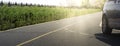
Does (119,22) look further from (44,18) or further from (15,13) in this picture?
(44,18)

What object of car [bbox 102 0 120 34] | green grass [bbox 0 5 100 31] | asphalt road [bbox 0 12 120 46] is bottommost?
green grass [bbox 0 5 100 31]

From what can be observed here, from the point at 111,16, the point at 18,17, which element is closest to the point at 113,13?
the point at 111,16

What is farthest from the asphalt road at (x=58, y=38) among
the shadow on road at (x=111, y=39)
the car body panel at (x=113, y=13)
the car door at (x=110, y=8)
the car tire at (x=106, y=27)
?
the car door at (x=110, y=8)

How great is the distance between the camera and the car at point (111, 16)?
17.1 metres

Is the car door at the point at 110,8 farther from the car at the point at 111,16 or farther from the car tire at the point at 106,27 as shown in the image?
the car tire at the point at 106,27

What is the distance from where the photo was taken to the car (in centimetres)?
1709

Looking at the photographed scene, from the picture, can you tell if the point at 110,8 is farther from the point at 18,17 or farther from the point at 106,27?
the point at 18,17

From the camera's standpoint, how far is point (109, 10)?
18.1 m

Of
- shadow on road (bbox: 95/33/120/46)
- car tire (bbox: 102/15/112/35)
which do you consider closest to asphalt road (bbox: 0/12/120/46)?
shadow on road (bbox: 95/33/120/46)

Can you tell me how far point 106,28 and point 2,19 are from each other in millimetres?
9483

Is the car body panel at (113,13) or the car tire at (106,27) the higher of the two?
the car body panel at (113,13)

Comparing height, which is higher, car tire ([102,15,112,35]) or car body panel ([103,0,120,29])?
car body panel ([103,0,120,29])

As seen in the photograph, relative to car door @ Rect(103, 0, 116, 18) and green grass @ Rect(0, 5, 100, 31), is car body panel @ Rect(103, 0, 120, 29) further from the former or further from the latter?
green grass @ Rect(0, 5, 100, 31)

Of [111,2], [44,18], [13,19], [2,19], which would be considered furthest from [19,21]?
[111,2]
